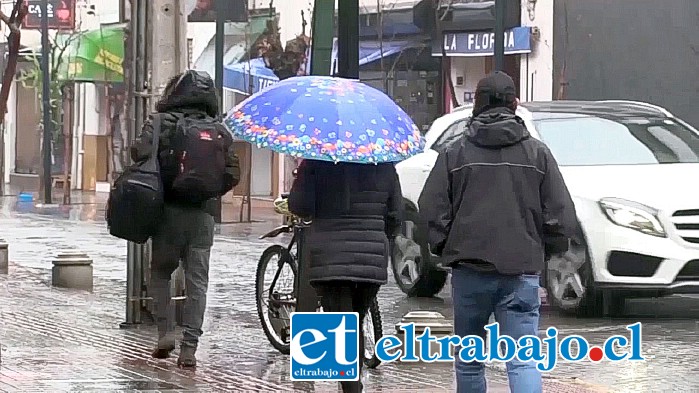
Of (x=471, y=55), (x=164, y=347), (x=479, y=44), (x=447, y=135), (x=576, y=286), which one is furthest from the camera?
(x=471, y=55)

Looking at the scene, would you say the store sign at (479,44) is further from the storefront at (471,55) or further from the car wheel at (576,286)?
the car wheel at (576,286)

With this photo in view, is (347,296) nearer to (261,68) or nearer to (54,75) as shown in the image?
(261,68)

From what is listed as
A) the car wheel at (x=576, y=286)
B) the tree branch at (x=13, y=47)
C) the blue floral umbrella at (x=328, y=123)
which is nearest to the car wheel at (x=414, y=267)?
the car wheel at (x=576, y=286)

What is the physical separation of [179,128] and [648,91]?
1515 centimetres

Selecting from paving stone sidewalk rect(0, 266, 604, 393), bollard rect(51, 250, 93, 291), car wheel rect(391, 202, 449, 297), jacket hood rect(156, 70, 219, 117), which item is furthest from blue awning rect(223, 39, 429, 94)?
jacket hood rect(156, 70, 219, 117)

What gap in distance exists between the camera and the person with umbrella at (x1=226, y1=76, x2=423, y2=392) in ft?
25.8

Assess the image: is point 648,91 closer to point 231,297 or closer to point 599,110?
point 599,110

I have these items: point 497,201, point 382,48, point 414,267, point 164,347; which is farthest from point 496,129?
point 382,48

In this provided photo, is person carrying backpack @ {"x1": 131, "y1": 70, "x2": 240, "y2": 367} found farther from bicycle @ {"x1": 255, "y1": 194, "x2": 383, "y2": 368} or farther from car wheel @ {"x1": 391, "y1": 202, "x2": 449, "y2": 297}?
car wheel @ {"x1": 391, "y1": 202, "x2": 449, "y2": 297}

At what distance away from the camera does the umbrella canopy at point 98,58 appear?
122ft

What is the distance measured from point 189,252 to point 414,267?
5.15 m

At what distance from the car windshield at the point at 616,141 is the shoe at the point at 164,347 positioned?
4539 mm

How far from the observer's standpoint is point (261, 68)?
31609 mm

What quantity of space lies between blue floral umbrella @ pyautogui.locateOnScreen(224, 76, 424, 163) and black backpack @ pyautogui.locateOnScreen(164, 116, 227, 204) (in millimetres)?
866
